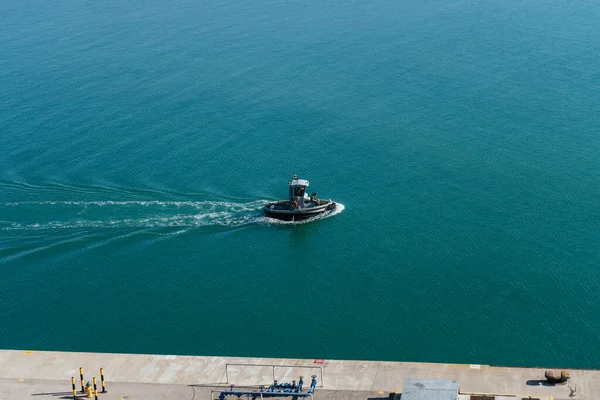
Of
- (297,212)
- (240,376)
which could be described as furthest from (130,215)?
(240,376)

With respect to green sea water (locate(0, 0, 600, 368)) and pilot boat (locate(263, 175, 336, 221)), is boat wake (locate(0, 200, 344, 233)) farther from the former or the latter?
pilot boat (locate(263, 175, 336, 221))

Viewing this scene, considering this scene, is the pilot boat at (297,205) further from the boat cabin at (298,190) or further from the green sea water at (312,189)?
the green sea water at (312,189)

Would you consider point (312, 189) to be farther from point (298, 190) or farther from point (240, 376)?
point (240, 376)

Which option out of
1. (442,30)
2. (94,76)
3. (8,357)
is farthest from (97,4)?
(8,357)

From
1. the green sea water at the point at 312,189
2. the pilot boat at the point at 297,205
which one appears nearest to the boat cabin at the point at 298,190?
the pilot boat at the point at 297,205

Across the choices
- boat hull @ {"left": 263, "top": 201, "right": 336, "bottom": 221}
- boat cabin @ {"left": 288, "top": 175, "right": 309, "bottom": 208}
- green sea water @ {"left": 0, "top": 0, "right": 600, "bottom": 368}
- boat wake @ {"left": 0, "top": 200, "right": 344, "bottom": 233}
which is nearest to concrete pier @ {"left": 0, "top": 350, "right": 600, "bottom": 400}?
green sea water @ {"left": 0, "top": 0, "right": 600, "bottom": 368}

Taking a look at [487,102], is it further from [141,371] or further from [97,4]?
[97,4]
